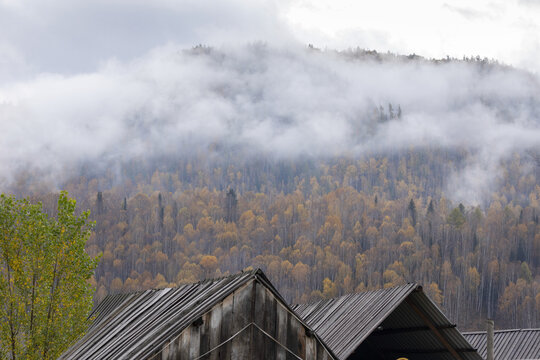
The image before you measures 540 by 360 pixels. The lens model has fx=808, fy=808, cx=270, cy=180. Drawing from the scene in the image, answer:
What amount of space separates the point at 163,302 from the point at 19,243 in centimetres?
1804

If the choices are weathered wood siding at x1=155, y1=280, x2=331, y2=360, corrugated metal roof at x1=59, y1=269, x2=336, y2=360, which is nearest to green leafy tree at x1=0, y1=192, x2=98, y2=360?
corrugated metal roof at x1=59, y1=269, x2=336, y2=360

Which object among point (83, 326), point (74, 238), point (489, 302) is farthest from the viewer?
point (489, 302)

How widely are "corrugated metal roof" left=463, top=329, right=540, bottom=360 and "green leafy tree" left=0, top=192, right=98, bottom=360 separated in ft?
65.9

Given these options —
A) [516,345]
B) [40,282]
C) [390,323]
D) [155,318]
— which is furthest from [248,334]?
[516,345]

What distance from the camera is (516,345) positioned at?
40.8 m

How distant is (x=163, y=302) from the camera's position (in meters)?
22.1

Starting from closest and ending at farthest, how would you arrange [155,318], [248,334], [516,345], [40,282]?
[248,334]
[155,318]
[40,282]
[516,345]

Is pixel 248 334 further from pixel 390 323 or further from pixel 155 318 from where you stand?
pixel 390 323

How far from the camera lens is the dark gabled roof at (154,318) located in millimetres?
18578

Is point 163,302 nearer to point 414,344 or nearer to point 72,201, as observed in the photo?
point 414,344

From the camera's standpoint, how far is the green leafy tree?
36.5m

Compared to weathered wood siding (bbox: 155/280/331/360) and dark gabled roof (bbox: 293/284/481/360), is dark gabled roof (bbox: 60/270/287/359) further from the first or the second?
dark gabled roof (bbox: 293/284/481/360)

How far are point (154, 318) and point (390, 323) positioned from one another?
15.6 m

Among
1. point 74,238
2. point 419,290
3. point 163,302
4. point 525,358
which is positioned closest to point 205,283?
point 163,302
